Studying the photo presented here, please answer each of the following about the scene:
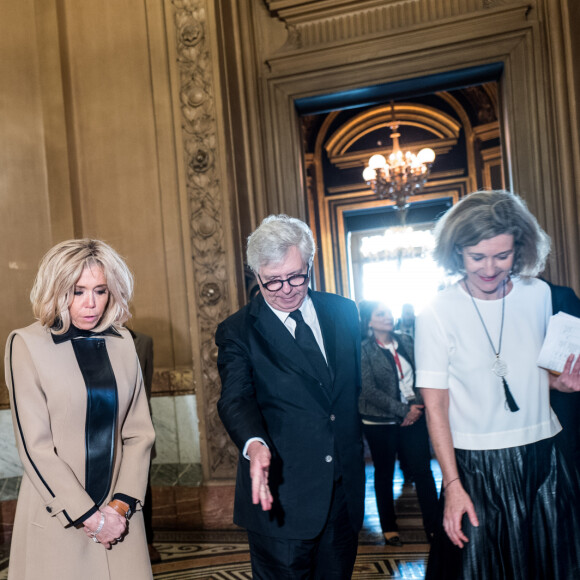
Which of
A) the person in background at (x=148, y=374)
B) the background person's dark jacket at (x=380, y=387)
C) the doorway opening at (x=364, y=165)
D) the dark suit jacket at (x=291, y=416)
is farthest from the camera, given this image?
the doorway opening at (x=364, y=165)

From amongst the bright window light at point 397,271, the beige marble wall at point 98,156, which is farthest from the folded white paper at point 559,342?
the bright window light at point 397,271

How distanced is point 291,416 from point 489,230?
3.13 feet

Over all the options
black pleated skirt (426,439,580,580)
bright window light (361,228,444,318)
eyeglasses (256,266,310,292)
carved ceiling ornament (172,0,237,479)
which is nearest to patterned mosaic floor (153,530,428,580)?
carved ceiling ornament (172,0,237,479)

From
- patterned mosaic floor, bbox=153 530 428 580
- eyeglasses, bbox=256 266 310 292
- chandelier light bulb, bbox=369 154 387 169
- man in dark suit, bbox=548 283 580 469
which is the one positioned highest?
chandelier light bulb, bbox=369 154 387 169

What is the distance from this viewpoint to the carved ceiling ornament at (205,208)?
5.48 meters

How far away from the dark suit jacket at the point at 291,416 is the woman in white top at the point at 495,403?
33 centimetres

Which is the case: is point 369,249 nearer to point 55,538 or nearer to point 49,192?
point 49,192

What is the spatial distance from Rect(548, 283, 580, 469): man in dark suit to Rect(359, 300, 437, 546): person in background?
2375 millimetres

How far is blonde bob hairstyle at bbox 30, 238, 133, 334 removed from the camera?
7.38 feet

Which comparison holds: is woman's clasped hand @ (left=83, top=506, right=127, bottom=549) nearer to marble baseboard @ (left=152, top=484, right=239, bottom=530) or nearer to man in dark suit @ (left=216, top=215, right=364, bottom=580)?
man in dark suit @ (left=216, top=215, right=364, bottom=580)

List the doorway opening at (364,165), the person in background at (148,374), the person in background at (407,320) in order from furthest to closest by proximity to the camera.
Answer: the doorway opening at (364,165) → the person in background at (407,320) → the person in background at (148,374)

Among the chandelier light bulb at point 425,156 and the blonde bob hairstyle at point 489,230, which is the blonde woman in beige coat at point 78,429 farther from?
the chandelier light bulb at point 425,156

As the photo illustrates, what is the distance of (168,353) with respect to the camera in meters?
5.68

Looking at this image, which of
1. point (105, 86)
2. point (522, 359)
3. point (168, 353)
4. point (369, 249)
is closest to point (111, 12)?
point (105, 86)
